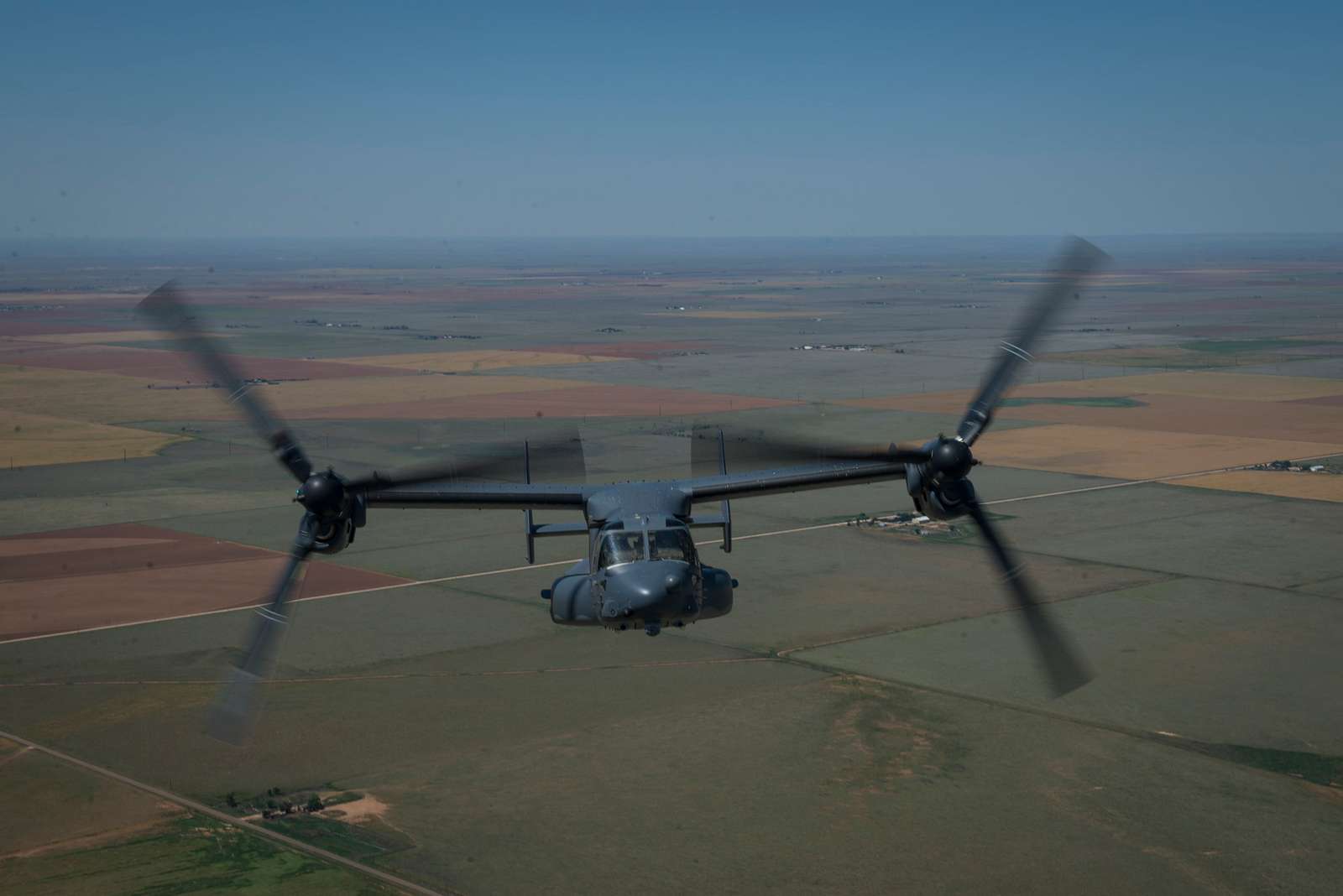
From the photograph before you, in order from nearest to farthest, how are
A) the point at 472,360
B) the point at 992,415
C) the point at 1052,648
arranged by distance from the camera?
1. the point at 992,415
2. the point at 1052,648
3. the point at 472,360

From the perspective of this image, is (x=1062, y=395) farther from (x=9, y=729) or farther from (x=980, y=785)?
(x=9, y=729)

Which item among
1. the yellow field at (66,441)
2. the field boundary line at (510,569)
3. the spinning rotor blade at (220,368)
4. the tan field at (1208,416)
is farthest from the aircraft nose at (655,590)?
the tan field at (1208,416)

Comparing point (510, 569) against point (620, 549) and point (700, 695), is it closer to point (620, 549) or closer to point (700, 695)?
point (700, 695)

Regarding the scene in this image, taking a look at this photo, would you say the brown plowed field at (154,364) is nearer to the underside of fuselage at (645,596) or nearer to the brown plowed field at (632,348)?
the brown plowed field at (632,348)

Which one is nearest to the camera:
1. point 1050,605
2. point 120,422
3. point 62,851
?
point 62,851

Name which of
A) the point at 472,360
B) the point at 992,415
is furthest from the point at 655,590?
the point at 472,360

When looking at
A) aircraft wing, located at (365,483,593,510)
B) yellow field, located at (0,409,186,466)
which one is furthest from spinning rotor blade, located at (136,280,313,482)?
yellow field, located at (0,409,186,466)

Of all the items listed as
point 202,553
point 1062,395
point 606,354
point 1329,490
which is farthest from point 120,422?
point 1329,490
